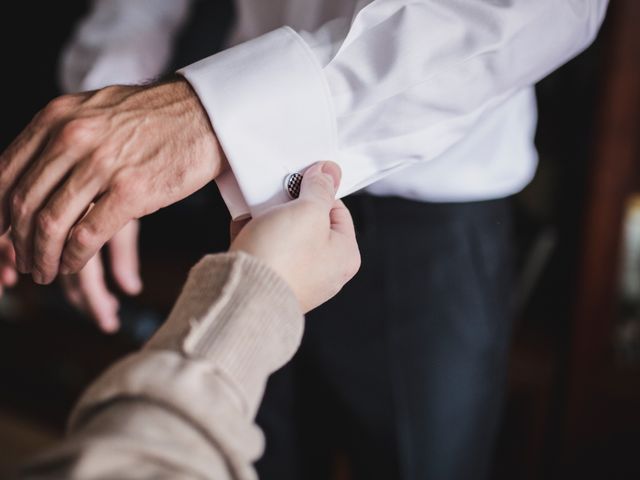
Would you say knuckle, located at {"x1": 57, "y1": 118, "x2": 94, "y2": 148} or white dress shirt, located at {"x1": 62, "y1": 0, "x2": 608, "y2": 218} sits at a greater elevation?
knuckle, located at {"x1": 57, "y1": 118, "x2": 94, "y2": 148}

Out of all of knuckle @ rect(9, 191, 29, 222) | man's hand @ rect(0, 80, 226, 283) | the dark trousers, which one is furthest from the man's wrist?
the dark trousers

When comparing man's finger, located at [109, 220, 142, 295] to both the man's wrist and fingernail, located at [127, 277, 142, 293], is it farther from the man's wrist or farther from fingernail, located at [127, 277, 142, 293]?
the man's wrist

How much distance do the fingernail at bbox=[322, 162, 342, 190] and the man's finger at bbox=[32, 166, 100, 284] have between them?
0.14 metres

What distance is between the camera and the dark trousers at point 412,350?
61 cm

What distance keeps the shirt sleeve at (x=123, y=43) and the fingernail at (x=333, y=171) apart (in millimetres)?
304

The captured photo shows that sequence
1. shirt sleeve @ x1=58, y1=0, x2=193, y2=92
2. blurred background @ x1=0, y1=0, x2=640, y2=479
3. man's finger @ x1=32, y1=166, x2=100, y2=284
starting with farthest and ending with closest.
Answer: blurred background @ x1=0, y1=0, x2=640, y2=479
shirt sleeve @ x1=58, y1=0, x2=193, y2=92
man's finger @ x1=32, y1=166, x2=100, y2=284

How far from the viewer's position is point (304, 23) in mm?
548

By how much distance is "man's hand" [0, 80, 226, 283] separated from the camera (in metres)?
0.37

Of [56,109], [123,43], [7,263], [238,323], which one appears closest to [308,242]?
[238,323]

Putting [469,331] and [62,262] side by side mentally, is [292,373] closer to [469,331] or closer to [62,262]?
[469,331]

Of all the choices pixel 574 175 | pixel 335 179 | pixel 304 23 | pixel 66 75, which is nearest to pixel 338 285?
pixel 335 179

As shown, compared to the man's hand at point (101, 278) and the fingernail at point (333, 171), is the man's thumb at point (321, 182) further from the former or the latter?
the man's hand at point (101, 278)

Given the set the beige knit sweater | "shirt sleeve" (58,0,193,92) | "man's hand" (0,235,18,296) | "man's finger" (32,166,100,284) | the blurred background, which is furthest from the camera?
the blurred background

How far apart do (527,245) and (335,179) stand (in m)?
0.66
